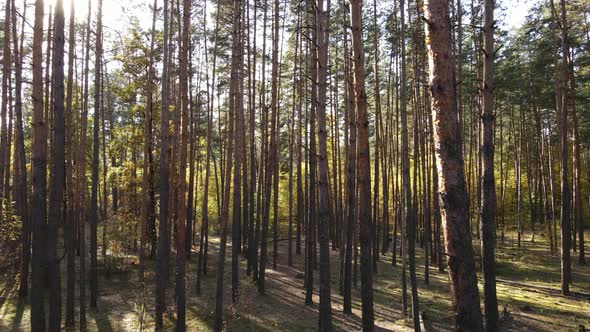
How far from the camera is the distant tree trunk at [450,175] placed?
3.42 m

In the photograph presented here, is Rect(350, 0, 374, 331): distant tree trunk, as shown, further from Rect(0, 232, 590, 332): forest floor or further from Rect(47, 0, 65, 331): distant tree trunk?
Rect(47, 0, 65, 331): distant tree trunk

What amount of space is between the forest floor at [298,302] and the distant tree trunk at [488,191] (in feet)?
10.7

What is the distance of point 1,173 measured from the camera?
37.4 feet

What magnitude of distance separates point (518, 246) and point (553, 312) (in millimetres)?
12439

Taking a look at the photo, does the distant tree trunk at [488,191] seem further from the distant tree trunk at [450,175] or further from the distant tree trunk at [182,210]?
the distant tree trunk at [182,210]

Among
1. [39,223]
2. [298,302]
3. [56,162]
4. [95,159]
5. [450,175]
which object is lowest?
[298,302]

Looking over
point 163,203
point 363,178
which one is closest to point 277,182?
point 163,203

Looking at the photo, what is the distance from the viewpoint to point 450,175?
11.7ft

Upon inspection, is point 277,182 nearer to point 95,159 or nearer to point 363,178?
point 95,159

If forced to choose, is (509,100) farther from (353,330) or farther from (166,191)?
(166,191)

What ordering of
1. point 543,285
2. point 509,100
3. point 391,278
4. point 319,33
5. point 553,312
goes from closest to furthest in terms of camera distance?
1. point 319,33
2. point 553,312
3. point 543,285
4. point 391,278
5. point 509,100

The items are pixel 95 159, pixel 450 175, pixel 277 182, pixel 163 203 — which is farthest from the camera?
pixel 277 182

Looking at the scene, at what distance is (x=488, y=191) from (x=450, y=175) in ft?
14.4

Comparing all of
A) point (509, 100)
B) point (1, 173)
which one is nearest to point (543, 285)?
point (509, 100)
